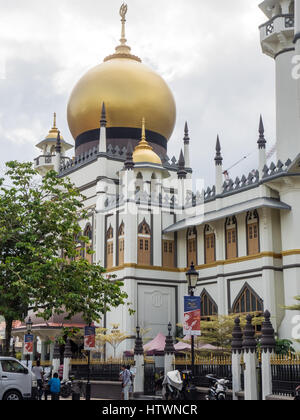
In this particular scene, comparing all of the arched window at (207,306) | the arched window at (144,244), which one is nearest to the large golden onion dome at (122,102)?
the arched window at (144,244)

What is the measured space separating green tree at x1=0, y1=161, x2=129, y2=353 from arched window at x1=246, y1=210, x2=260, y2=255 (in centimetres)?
1014

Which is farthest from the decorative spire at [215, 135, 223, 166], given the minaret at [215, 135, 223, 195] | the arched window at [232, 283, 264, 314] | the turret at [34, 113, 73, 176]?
the turret at [34, 113, 73, 176]

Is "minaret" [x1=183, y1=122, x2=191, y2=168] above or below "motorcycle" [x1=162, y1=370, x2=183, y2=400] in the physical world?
above

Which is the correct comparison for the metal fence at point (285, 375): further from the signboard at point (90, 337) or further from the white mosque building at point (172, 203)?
the white mosque building at point (172, 203)

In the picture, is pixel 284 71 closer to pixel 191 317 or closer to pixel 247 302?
pixel 247 302

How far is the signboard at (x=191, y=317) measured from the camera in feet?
55.9

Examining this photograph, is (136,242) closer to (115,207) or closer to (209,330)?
(115,207)

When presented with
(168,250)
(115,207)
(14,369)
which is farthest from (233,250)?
(14,369)

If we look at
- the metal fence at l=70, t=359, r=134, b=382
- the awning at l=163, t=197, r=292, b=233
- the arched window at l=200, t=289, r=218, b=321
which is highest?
the awning at l=163, t=197, r=292, b=233

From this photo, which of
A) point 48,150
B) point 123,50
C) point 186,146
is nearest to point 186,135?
point 186,146

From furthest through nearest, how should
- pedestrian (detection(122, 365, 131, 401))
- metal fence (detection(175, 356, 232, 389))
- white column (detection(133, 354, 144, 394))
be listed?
white column (detection(133, 354, 144, 394)), pedestrian (detection(122, 365, 131, 401)), metal fence (detection(175, 356, 232, 389))

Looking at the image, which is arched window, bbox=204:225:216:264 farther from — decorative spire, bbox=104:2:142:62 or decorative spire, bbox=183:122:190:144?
decorative spire, bbox=104:2:142:62

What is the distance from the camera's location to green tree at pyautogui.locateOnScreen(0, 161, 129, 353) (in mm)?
18766
